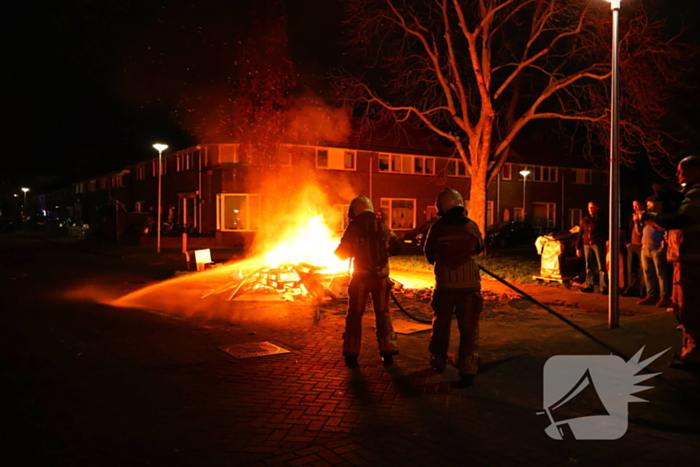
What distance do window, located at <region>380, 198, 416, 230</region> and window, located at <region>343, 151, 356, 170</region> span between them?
127 inches

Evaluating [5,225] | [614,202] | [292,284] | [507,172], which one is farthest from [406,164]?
[5,225]

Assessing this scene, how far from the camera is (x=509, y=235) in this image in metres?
29.8

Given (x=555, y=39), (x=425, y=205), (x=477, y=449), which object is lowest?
(x=477, y=449)

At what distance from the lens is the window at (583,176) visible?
44.4 metres

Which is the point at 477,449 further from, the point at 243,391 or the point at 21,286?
the point at 21,286

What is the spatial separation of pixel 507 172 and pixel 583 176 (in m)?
9.07

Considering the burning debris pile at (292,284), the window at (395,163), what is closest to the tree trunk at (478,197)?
the burning debris pile at (292,284)

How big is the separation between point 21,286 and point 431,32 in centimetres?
1529

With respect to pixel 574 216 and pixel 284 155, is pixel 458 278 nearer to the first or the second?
pixel 284 155

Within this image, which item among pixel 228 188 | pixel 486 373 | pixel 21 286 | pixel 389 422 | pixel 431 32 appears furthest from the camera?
pixel 228 188

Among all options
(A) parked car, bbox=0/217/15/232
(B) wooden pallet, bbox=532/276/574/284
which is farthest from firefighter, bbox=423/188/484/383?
(A) parked car, bbox=0/217/15/232

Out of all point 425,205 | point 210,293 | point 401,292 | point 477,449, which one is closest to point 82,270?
point 210,293

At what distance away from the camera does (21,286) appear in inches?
533

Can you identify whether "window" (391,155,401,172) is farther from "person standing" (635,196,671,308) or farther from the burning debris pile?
"person standing" (635,196,671,308)
